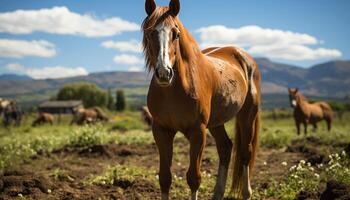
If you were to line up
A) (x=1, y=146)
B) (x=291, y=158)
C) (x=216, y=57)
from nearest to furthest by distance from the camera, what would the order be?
1. (x=216, y=57)
2. (x=291, y=158)
3. (x=1, y=146)

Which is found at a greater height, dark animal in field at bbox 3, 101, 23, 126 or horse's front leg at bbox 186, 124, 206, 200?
horse's front leg at bbox 186, 124, 206, 200

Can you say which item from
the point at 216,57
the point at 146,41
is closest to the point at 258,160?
the point at 216,57

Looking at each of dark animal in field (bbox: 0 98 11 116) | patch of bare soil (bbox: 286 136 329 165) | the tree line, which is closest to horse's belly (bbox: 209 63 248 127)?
patch of bare soil (bbox: 286 136 329 165)

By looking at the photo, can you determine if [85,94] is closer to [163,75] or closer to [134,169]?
[134,169]

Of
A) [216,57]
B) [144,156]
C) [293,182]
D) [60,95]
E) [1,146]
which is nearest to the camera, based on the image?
[216,57]

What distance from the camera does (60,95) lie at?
96188 mm

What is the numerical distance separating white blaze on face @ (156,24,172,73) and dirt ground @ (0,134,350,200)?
2.57 m

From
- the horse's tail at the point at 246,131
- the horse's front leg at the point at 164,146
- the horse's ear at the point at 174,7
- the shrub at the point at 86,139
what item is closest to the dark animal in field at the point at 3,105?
the shrub at the point at 86,139

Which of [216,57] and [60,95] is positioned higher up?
[216,57]

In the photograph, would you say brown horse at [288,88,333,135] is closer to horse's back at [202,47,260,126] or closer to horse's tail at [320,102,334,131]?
horse's tail at [320,102,334,131]

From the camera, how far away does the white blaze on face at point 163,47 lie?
3090 mm

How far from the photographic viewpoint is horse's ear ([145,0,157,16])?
143 inches

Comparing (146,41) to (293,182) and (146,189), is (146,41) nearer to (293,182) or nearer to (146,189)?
(146,189)

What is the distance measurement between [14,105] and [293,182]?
27538mm
